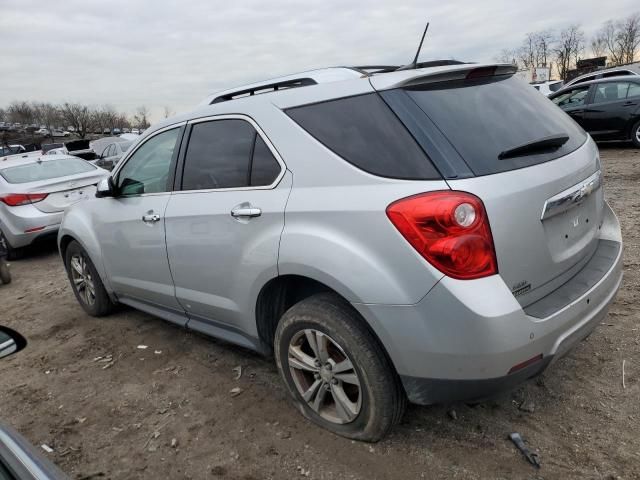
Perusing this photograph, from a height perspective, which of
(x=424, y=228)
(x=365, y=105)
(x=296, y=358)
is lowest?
(x=296, y=358)

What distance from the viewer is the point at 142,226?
3484 mm

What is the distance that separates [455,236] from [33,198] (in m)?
6.91

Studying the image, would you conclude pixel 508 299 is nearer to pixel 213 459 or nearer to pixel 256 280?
pixel 256 280

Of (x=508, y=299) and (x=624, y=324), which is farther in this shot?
(x=624, y=324)

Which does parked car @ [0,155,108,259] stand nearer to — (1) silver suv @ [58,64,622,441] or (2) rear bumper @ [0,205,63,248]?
(2) rear bumper @ [0,205,63,248]

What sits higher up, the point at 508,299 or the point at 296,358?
the point at 508,299

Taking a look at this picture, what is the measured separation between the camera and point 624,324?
11.1 feet

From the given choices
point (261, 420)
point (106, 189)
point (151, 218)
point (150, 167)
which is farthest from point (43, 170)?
point (261, 420)

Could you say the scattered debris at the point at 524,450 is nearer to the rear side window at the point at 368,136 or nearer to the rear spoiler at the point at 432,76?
the rear side window at the point at 368,136

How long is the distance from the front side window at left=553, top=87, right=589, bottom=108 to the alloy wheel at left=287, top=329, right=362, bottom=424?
418 inches

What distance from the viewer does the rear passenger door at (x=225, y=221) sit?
2586 millimetres

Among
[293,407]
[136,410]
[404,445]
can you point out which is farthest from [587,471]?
[136,410]

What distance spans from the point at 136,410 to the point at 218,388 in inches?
20.1

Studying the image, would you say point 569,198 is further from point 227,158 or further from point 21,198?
point 21,198
